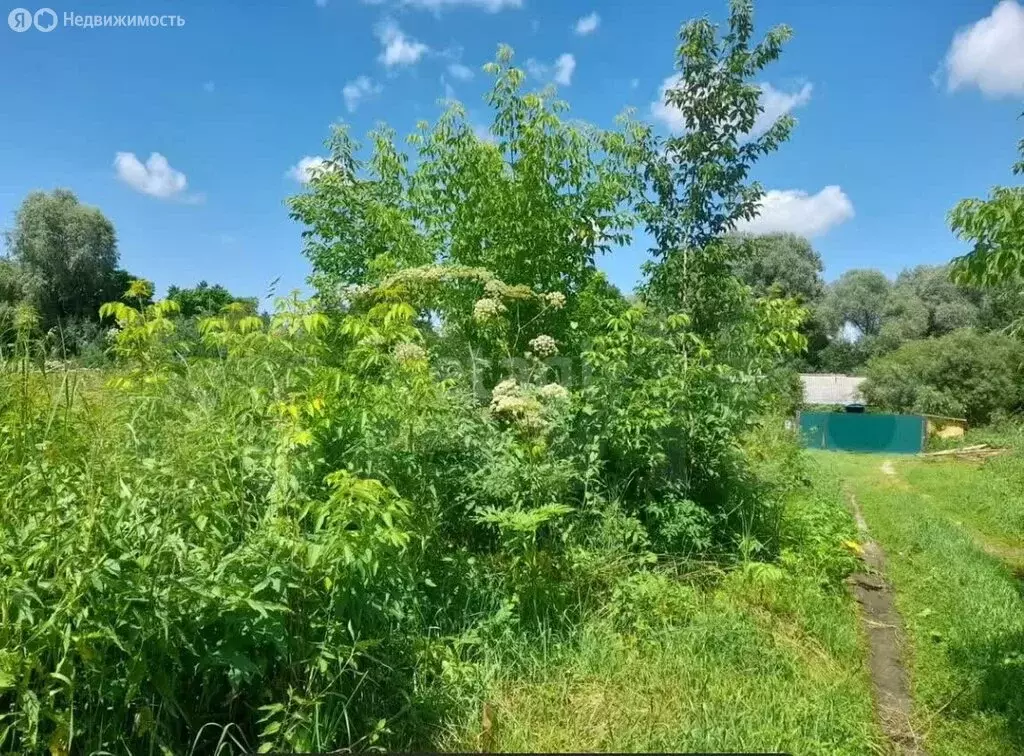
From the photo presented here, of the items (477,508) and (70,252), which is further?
(70,252)

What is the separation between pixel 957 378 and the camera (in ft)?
66.7

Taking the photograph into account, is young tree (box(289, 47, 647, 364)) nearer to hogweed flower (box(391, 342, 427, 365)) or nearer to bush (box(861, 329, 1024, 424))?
hogweed flower (box(391, 342, 427, 365))

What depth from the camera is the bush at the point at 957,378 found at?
1950cm

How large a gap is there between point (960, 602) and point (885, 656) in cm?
117

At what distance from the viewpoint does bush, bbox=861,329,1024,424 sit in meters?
19.5

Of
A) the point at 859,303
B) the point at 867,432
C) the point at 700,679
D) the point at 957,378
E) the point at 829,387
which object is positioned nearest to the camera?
the point at 700,679

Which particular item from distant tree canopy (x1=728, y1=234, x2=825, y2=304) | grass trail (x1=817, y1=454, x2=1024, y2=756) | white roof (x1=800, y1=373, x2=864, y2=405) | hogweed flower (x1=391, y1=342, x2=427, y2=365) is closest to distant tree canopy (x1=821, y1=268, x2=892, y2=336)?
A: distant tree canopy (x1=728, y1=234, x2=825, y2=304)

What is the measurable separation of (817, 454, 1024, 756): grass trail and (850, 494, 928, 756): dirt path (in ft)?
0.21

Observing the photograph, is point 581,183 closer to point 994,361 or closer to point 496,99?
point 496,99

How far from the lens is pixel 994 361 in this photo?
64.6ft

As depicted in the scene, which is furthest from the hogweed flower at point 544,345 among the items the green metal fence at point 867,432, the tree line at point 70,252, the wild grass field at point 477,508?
the green metal fence at point 867,432

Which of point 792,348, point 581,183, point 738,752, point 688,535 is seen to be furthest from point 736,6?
point 738,752

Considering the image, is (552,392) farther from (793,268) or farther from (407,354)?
(793,268)

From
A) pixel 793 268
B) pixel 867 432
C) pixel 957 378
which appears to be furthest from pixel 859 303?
pixel 867 432
